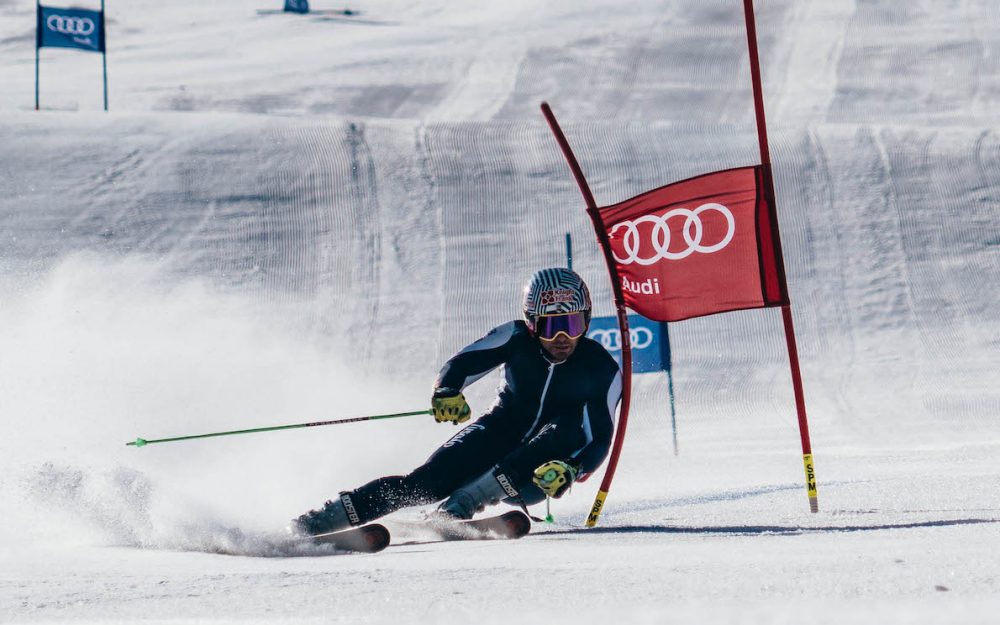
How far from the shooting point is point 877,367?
11469 mm

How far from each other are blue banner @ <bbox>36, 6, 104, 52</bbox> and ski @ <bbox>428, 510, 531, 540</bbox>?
1638cm

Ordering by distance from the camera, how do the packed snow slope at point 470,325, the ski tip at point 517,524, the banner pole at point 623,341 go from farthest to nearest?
1. the banner pole at point 623,341
2. the ski tip at point 517,524
3. the packed snow slope at point 470,325

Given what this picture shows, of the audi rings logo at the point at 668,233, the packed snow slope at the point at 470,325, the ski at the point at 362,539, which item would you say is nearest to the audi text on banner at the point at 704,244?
the audi rings logo at the point at 668,233

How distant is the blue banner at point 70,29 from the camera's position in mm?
19391

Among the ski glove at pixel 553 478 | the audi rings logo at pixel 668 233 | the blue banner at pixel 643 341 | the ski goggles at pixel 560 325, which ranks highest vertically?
the audi rings logo at pixel 668 233

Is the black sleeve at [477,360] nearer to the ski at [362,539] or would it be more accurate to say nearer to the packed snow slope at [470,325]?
the packed snow slope at [470,325]

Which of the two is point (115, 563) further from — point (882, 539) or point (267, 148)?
point (267, 148)

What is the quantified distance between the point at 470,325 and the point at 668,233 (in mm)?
7359

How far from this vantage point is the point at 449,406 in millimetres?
4992

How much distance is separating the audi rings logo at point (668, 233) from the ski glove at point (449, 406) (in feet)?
2.96

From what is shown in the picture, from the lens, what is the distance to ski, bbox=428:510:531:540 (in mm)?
4688

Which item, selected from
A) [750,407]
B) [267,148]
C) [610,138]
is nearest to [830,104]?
[610,138]

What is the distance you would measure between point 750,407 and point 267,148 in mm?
7453

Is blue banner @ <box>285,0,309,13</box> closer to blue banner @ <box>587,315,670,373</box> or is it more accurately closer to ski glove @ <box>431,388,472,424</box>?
blue banner @ <box>587,315,670,373</box>
